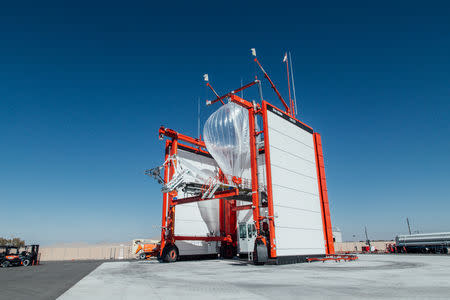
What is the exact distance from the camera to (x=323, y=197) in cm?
3341

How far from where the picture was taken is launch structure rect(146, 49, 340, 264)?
82.5ft

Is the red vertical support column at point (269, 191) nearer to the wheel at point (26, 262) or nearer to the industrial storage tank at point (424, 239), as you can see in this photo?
the wheel at point (26, 262)

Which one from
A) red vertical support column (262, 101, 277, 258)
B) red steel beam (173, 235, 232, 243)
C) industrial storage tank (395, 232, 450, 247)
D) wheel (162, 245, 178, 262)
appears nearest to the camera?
red vertical support column (262, 101, 277, 258)

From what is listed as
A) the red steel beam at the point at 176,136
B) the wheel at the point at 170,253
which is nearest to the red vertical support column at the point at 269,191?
the wheel at the point at 170,253

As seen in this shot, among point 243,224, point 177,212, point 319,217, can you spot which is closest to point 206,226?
point 177,212

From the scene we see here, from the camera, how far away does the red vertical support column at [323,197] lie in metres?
32.6

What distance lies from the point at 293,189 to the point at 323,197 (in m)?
7.39

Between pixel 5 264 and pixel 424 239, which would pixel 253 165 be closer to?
pixel 5 264

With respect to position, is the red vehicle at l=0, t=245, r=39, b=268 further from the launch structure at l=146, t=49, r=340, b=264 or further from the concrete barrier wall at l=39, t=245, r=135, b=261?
the concrete barrier wall at l=39, t=245, r=135, b=261

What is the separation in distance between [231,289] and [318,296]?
9.61 feet

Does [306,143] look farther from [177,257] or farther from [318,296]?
[318,296]

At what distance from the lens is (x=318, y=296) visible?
316 inches

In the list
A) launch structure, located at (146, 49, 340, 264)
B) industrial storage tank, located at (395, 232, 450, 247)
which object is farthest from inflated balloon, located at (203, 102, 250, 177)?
industrial storage tank, located at (395, 232, 450, 247)

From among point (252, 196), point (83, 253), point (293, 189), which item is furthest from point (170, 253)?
point (83, 253)
